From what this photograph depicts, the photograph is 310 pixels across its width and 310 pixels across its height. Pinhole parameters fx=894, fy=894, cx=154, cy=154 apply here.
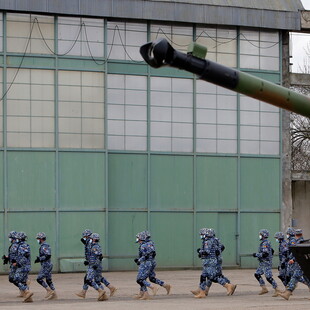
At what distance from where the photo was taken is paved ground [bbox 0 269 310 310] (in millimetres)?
19922

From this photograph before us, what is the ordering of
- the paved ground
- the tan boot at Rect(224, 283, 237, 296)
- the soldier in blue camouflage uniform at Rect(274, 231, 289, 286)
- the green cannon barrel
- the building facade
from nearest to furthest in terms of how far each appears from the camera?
the green cannon barrel
the paved ground
the tan boot at Rect(224, 283, 237, 296)
the soldier in blue camouflage uniform at Rect(274, 231, 289, 286)
the building facade

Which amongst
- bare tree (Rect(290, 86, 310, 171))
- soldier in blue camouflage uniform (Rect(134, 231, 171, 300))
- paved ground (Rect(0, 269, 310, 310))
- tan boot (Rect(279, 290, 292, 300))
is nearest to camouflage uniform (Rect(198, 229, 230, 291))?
paved ground (Rect(0, 269, 310, 310))

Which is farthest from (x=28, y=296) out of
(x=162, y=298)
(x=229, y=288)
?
(x=229, y=288)

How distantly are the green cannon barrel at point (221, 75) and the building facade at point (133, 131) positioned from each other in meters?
21.2

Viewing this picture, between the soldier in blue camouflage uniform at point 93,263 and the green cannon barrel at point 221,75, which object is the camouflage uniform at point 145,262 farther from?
the green cannon barrel at point 221,75

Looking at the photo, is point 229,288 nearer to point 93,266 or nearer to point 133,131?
point 93,266

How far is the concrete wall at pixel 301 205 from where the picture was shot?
39.5 meters

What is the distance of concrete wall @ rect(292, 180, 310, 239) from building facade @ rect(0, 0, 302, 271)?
20.7 ft

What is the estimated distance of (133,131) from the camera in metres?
31.5

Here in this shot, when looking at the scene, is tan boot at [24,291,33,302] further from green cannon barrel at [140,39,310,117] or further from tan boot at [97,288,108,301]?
green cannon barrel at [140,39,310,117]

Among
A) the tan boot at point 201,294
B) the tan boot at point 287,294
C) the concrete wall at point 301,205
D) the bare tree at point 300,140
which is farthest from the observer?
the bare tree at point 300,140

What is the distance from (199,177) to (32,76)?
711 centimetres

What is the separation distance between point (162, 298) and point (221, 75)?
14.4m

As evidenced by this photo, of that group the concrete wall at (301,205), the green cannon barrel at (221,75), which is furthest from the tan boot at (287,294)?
the concrete wall at (301,205)
